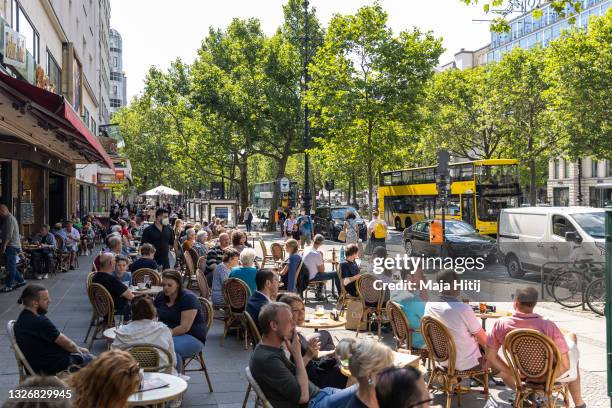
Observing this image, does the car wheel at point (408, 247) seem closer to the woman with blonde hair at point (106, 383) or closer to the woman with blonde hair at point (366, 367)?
the woman with blonde hair at point (366, 367)

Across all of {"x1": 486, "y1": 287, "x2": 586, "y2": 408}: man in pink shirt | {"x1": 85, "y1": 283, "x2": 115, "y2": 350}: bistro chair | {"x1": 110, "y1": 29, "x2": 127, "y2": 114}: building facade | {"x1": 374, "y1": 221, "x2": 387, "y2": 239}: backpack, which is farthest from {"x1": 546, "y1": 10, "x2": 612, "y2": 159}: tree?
{"x1": 110, "y1": 29, "x2": 127, "y2": 114}: building facade

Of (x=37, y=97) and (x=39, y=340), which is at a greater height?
(x=37, y=97)

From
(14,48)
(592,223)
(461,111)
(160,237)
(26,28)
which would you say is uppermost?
(461,111)

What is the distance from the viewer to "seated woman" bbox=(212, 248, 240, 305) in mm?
9500

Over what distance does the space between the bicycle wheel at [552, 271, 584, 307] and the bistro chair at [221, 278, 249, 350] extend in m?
6.61

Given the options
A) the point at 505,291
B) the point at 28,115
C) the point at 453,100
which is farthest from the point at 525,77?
the point at 28,115

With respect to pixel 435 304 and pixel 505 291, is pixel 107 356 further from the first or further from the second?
pixel 505 291

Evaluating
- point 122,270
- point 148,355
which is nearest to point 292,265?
point 122,270

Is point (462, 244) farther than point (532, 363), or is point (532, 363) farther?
point (462, 244)

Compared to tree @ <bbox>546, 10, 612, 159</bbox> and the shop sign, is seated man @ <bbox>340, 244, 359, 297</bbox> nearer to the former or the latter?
the shop sign

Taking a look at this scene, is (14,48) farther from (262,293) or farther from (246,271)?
(262,293)

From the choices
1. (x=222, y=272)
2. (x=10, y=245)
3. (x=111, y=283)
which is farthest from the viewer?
(x=10, y=245)

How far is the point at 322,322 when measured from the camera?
7.44m

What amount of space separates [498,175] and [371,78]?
7.41 metres
